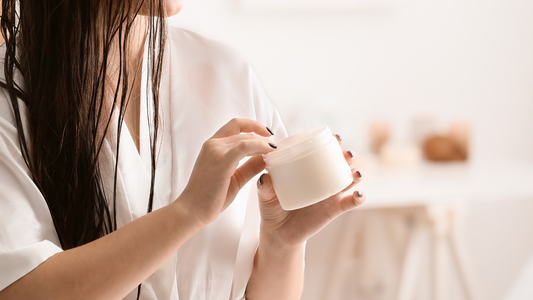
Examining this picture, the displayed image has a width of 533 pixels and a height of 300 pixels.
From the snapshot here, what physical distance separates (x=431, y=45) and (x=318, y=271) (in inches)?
43.0

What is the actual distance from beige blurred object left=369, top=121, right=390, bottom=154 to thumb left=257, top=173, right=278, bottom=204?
3.88ft

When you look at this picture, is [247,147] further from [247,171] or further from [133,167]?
[133,167]

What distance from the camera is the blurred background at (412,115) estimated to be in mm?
1635

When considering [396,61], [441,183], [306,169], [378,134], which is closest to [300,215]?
[306,169]

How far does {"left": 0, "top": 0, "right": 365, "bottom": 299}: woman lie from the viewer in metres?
0.48

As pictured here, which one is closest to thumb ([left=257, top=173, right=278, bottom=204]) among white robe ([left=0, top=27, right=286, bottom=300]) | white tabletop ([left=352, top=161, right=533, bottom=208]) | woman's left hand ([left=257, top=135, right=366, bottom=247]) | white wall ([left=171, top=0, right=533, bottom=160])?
woman's left hand ([left=257, top=135, right=366, bottom=247])

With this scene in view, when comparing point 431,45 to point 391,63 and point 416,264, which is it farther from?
point 416,264

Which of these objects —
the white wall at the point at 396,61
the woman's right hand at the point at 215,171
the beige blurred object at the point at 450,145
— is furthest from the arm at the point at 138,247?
the beige blurred object at the point at 450,145

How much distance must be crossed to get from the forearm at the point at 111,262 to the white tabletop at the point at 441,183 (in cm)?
106

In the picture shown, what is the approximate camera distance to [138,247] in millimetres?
476

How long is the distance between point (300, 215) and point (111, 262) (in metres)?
0.32

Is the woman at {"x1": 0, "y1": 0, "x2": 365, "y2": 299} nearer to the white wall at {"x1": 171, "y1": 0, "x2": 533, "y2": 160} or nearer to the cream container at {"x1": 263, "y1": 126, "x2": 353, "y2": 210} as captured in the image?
the cream container at {"x1": 263, "y1": 126, "x2": 353, "y2": 210}

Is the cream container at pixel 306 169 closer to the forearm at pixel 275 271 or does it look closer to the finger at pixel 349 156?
the finger at pixel 349 156

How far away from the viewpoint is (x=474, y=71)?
72.1 inches
